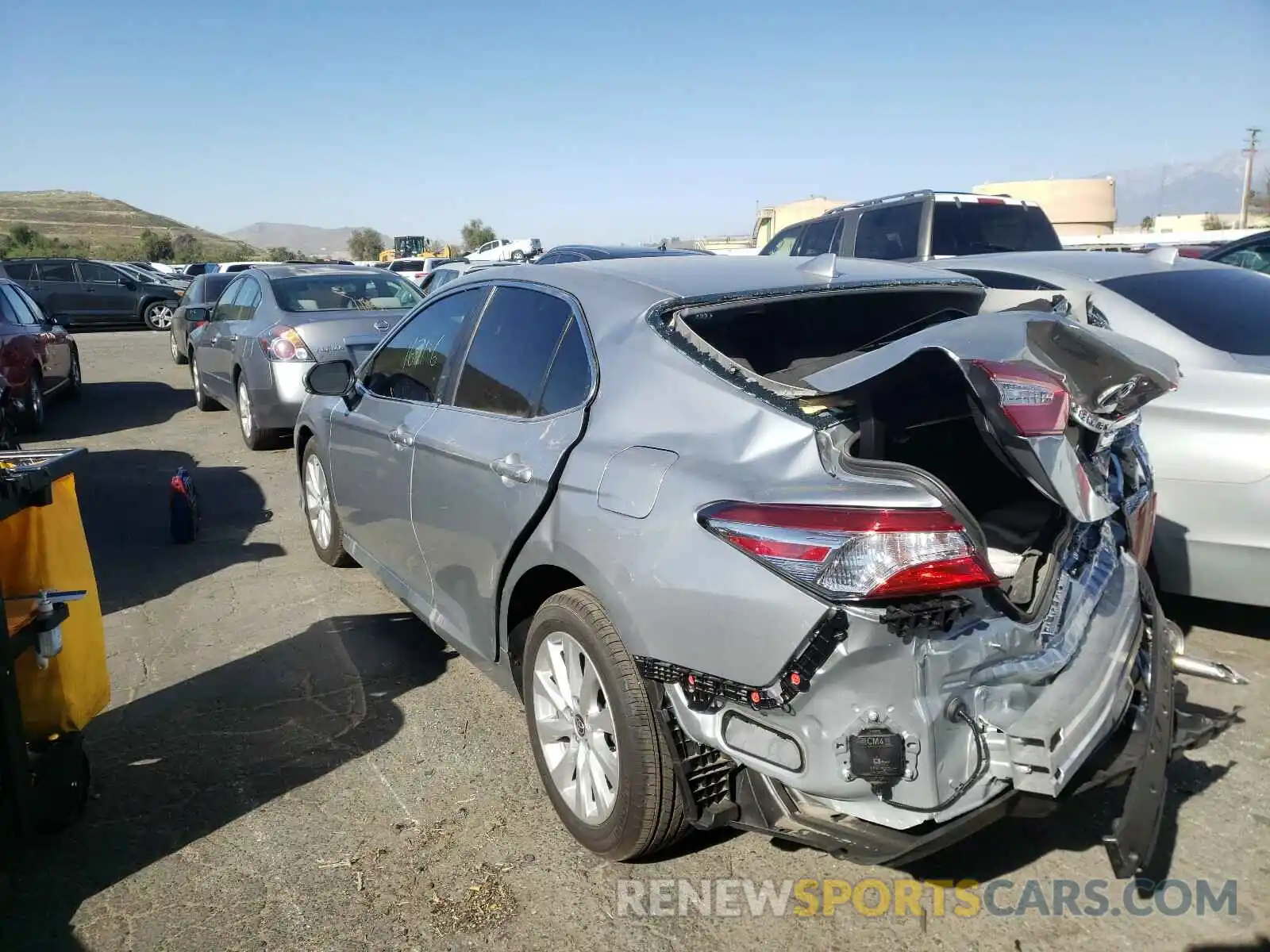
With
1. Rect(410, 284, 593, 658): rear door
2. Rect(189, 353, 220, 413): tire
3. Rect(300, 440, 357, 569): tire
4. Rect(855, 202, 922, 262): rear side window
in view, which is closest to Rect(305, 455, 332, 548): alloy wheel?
Rect(300, 440, 357, 569): tire

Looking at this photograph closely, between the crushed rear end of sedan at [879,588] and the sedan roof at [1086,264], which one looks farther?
the sedan roof at [1086,264]

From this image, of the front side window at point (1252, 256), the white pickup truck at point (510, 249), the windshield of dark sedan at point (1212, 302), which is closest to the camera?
the windshield of dark sedan at point (1212, 302)

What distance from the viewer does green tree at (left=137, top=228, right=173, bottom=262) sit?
227 ft

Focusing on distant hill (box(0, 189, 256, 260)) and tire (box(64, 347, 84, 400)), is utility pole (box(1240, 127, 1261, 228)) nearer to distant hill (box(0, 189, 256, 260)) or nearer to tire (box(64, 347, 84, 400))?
tire (box(64, 347, 84, 400))

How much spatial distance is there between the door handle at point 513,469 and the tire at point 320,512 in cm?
231

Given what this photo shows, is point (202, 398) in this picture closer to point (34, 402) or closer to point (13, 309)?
point (34, 402)

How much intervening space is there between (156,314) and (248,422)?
16813mm

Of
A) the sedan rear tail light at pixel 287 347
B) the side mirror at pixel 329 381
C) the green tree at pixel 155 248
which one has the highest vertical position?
the green tree at pixel 155 248

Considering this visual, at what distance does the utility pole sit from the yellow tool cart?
5634 centimetres

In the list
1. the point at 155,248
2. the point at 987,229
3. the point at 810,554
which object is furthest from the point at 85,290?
the point at 155,248

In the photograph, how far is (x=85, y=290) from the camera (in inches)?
882

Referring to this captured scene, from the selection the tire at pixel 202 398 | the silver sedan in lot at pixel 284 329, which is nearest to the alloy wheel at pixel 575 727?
the silver sedan in lot at pixel 284 329

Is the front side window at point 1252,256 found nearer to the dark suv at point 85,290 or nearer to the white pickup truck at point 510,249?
the dark suv at point 85,290

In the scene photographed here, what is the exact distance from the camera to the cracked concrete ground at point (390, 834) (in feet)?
8.61
